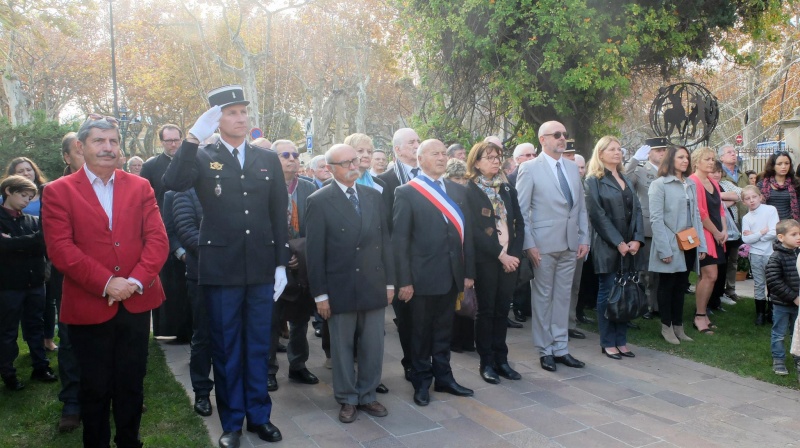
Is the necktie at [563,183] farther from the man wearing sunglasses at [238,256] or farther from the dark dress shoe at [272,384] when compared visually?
the dark dress shoe at [272,384]

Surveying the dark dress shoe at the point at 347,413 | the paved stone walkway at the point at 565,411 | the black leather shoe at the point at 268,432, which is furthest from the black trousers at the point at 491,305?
the black leather shoe at the point at 268,432

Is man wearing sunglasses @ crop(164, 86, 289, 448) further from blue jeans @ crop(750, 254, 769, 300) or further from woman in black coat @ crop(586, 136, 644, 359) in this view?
blue jeans @ crop(750, 254, 769, 300)

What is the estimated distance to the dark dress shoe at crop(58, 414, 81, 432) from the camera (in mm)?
4645

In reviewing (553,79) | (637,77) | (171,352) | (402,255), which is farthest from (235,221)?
(637,77)

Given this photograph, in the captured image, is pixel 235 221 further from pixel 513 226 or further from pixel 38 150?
pixel 38 150

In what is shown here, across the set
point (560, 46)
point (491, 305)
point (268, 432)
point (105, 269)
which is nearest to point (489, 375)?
point (491, 305)

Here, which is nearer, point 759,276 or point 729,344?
point 729,344

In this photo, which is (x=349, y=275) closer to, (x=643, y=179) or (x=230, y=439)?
(x=230, y=439)

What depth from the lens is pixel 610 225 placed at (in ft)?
21.1

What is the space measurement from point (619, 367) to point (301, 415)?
3.00 metres

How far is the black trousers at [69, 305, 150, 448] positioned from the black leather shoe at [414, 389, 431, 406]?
203 cm

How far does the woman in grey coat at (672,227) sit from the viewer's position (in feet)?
22.5

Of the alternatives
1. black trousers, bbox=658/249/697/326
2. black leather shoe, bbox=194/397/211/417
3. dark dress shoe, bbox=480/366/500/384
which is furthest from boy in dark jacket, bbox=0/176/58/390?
black trousers, bbox=658/249/697/326

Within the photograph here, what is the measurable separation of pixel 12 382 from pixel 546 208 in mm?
4761
